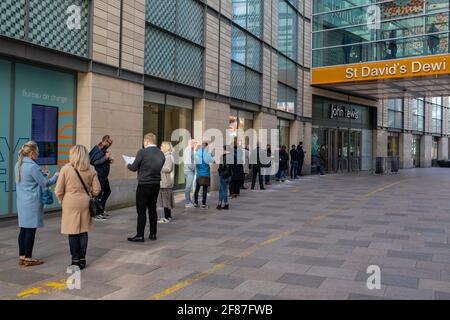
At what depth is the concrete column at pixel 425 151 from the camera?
40753 mm

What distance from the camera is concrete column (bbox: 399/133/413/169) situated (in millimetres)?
35656

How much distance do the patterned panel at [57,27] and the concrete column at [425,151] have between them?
1480 inches

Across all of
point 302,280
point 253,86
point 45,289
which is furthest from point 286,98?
point 45,289

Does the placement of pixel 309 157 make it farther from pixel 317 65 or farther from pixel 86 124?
pixel 86 124

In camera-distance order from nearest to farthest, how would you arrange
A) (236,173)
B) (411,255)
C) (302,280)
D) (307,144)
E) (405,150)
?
(302,280) → (411,255) → (236,173) → (307,144) → (405,150)

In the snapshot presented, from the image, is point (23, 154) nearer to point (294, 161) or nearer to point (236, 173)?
point (236, 173)

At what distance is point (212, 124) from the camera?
15.3 m

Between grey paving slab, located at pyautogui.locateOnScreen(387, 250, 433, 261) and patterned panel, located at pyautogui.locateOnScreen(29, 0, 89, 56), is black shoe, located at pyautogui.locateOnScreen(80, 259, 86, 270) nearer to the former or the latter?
grey paving slab, located at pyautogui.locateOnScreen(387, 250, 433, 261)

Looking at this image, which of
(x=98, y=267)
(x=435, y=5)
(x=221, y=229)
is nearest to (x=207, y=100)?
(x=221, y=229)

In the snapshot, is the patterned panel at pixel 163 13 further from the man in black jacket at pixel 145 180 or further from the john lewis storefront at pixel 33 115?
the man in black jacket at pixel 145 180

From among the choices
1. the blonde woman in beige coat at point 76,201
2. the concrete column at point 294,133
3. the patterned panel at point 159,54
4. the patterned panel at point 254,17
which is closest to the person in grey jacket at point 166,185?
the blonde woman in beige coat at point 76,201

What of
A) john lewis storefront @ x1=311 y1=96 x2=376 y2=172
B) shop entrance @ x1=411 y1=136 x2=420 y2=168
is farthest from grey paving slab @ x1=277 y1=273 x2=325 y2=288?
shop entrance @ x1=411 y1=136 x2=420 y2=168

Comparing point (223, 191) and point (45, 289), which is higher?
point (223, 191)

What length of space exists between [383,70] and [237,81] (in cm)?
824
